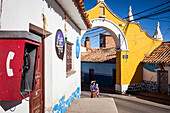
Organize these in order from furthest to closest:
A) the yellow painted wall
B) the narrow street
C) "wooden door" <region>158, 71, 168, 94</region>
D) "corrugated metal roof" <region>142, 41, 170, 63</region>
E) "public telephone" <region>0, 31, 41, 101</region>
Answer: the yellow painted wall < "wooden door" <region>158, 71, 168, 94</region> < "corrugated metal roof" <region>142, 41, 170, 63</region> < the narrow street < "public telephone" <region>0, 31, 41, 101</region>

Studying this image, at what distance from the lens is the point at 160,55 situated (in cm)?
1173

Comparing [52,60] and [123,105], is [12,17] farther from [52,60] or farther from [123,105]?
[123,105]

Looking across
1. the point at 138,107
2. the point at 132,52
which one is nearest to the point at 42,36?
the point at 138,107

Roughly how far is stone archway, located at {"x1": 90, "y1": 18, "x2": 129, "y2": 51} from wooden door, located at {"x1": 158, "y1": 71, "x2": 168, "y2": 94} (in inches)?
127

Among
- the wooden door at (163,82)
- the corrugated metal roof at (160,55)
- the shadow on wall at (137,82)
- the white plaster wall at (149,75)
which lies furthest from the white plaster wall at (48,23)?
the white plaster wall at (149,75)

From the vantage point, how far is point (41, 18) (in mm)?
2562

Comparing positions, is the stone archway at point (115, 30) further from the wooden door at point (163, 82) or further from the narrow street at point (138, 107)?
the narrow street at point (138, 107)

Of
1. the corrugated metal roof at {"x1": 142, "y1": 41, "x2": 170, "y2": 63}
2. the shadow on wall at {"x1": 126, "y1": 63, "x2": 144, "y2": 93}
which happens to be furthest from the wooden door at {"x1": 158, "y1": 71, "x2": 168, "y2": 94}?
the shadow on wall at {"x1": 126, "y1": 63, "x2": 144, "y2": 93}

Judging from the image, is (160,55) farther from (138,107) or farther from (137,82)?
(138,107)

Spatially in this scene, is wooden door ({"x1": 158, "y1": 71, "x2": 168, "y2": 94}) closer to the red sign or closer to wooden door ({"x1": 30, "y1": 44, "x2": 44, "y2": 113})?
wooden door ({"x1": 30, "y1": 44, "x2": 44, "y2": 113})

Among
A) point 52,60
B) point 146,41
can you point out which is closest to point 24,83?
point 52,60

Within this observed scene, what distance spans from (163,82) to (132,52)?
326cm

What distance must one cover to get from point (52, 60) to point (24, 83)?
115 cm

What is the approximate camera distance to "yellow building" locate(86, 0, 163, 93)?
1105 centimetres
